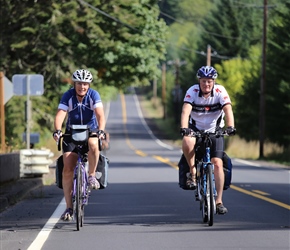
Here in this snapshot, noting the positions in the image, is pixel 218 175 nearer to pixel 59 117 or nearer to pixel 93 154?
pixel 93 154

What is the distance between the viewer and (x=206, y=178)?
13656 mm

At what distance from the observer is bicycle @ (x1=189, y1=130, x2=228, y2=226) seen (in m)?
13.3

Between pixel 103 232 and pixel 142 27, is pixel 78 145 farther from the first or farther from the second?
pixel 142 27

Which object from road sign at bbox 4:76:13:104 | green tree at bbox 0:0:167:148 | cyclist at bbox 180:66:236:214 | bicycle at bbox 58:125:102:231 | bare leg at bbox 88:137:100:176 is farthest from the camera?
green tree at bbox 0:0:167:148

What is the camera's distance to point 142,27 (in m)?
49.0

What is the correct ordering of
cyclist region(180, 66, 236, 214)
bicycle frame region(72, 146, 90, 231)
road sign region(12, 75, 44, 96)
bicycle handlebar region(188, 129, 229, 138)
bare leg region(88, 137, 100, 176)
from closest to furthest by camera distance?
bicycle frame region(72, 146, 90, 231) → bicycle handlebar region(188, 129, 229, 138) → bare leg region(88, 137, 100, 176) → cyclist region(180, 66, 236, 214) → road sign region(12, 75, 44, 96)

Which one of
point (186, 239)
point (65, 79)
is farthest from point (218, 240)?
point (65, 79)

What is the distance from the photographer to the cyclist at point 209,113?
13.8 m

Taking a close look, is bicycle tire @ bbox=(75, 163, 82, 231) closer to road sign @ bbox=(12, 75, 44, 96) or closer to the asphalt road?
the asphalt road

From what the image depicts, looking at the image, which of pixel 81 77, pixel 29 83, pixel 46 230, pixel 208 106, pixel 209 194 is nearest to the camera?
pixel 46 230

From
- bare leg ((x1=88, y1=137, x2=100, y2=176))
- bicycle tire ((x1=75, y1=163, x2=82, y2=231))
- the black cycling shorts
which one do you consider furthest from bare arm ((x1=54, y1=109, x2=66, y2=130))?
bicycle tire ((x1=75, y1=163, x2=82, y2=231))

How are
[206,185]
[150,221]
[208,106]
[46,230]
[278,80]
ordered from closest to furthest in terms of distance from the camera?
[46,230]
[206,185]
[208,106]
[150,221]
[278,80]

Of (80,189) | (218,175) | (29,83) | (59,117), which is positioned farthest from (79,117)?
(29,83)

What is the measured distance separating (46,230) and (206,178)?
7.00 ft
